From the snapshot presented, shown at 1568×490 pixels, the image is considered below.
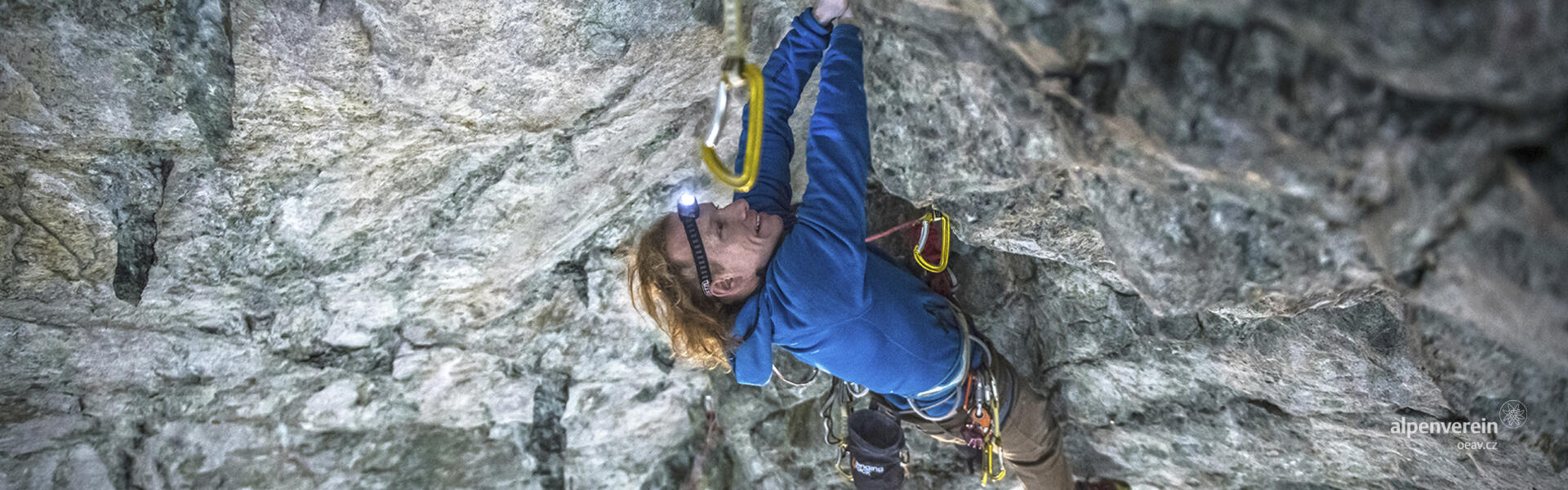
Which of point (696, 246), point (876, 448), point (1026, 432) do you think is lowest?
point (876, 448)

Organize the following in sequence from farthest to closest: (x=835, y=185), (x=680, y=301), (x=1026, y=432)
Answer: (x=1026, y=432) → (x=680, y=301) → (x=835, y=185)

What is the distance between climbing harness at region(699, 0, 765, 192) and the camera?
5.33 feet

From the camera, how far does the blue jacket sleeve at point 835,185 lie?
6.81ft

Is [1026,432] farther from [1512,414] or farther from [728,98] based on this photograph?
[728,98]

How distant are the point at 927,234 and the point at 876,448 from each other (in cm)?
94

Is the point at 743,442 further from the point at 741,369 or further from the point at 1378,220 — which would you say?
the point at 1378,220

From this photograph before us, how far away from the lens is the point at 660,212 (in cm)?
315

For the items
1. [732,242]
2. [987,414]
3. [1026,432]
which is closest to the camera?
[732,242]

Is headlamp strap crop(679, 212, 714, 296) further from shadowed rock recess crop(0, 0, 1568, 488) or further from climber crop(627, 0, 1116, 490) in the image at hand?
shadowed rock recess crop(0, 0, 1568, 488)

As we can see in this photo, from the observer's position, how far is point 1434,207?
1.17 m

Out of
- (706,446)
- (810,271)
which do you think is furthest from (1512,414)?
(706,446)

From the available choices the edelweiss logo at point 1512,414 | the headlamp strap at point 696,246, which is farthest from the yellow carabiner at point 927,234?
the edelweiss logo at point 1512,414

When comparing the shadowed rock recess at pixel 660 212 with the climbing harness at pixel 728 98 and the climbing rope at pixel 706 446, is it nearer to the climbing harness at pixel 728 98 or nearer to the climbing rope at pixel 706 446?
the climbing rope at pixel 706 446

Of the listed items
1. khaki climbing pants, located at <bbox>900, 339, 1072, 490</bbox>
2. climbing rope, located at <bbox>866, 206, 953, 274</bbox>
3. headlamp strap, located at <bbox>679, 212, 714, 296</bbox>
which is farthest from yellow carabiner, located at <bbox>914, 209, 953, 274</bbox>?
headlamp strap, located at <bbox>679, 212, 714, 296</bbox>
